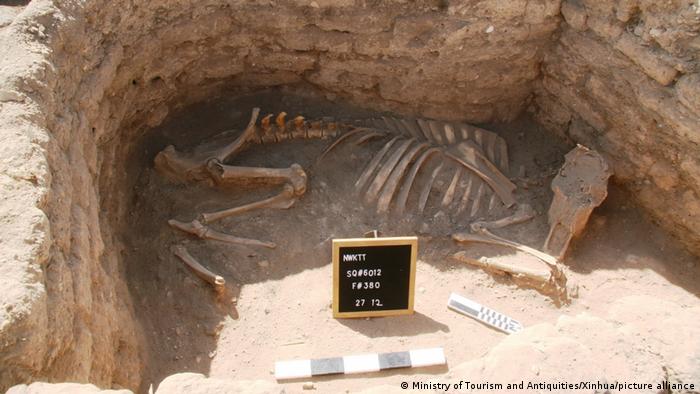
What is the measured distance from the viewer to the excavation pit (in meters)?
3.96

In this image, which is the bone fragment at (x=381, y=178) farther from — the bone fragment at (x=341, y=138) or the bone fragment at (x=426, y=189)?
the bone fragment at (x=341, y=138)

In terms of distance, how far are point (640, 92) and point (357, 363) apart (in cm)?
293

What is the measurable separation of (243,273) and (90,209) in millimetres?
1442

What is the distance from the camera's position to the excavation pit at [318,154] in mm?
3959

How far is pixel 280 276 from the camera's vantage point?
5.20 meters

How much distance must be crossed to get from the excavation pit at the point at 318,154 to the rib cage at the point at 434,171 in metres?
0.10

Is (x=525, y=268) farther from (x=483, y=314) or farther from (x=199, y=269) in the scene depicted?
(x=199, y=269)

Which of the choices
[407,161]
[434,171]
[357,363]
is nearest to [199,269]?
[357,363]

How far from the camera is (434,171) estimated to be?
18.7 ft

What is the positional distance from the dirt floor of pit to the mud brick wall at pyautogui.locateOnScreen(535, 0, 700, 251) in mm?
274

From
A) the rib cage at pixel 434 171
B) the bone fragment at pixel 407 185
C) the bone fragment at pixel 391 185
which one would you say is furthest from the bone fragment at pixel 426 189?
the bone fragment at pixel 391 185

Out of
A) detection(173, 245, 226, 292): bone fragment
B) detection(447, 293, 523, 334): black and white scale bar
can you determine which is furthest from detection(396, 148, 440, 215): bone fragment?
detection(173, 245, 226, 292): bone fragment

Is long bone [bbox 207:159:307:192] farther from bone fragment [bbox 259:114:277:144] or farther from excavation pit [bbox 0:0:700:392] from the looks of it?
bone fragment [bbox 259:114:277:144]

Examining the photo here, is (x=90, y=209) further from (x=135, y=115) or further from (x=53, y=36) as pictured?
(x=135, y=115)
